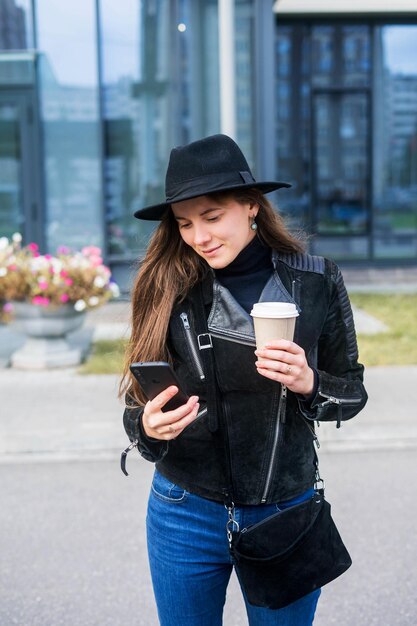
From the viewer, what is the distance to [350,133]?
15141mm

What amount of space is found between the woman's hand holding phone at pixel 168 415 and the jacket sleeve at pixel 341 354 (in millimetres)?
387

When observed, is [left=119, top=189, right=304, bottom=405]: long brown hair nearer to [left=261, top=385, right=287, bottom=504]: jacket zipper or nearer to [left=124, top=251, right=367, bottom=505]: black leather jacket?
[left=124, top=251, right=367, bottom=505]: black leather jacket

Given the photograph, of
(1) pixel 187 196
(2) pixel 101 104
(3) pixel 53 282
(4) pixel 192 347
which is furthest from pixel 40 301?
(1) pixel 187 196

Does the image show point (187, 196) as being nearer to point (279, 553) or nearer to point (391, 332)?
point (279, 553)

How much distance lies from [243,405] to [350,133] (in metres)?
14.0

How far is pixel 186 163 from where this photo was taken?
189 cm

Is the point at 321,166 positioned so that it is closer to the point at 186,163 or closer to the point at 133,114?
the point at 133,114

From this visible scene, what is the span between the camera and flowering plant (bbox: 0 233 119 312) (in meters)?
8.02

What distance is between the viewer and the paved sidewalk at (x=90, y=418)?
19.4 ft

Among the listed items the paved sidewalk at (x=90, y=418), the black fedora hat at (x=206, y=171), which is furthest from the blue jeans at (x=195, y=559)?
the paved sidewalk at (x=90, y=418)

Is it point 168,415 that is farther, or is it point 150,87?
point 150,87

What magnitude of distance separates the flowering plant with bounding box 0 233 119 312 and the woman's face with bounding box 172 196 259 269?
623 centimetres

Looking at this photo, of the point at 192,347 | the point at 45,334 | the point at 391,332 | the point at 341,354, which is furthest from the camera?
the point at 391,332

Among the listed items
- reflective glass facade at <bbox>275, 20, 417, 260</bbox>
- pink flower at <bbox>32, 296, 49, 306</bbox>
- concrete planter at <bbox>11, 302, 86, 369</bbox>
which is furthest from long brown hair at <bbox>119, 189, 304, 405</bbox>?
reflective glass facade at <bbox>275, 20, 417, 260</bbox>
